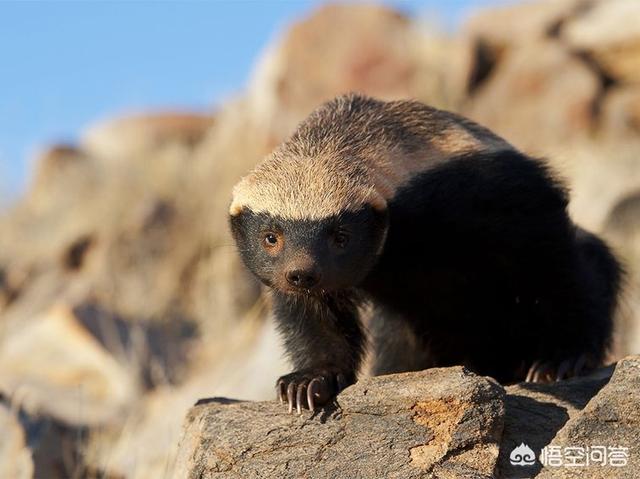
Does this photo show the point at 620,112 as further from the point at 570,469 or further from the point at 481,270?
the point at 570,469

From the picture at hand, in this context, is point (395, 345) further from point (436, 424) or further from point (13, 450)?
point (13, 450)

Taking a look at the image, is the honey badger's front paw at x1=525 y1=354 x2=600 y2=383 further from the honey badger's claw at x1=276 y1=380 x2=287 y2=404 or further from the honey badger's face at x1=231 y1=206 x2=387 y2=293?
the honey badger's claw at x1=276 y1=380 x2=287 y2=404

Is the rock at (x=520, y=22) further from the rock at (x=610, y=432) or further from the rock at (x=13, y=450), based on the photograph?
the rock at (x=610, y=432)

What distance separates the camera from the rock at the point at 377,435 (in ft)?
15.6

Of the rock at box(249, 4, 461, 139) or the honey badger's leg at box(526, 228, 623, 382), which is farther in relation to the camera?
the rock at box(249, 4, 461, 139)

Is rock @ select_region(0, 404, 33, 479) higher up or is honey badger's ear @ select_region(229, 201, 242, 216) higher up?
honey badger's ear @ select_region(229, 201, 242, 216)

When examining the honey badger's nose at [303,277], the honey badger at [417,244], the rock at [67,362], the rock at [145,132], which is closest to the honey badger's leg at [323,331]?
the honey badger at [417,244]

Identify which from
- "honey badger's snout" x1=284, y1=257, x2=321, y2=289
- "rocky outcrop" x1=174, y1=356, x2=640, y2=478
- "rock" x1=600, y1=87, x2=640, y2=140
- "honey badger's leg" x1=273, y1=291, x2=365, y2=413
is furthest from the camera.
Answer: "rock" x1=600, y1=87, x2=640, y2=140

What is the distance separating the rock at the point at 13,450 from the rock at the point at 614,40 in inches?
588

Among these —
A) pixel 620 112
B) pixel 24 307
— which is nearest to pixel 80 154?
pixel 24 307

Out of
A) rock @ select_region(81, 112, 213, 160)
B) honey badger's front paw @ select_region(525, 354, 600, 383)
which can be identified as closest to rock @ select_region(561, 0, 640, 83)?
rock @ select_region(81, 112, 213, 160)

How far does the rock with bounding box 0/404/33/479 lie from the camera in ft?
23.7

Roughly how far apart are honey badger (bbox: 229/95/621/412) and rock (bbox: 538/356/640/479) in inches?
52.7

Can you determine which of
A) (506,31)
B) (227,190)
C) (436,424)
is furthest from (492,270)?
(506,31)
